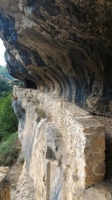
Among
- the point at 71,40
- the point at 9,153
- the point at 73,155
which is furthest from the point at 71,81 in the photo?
the point at 9,153

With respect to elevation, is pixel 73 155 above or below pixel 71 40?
below

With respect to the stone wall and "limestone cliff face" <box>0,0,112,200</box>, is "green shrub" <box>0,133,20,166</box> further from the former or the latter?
the stone wall

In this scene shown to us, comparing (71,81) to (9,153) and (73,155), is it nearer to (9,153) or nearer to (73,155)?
(73,155)

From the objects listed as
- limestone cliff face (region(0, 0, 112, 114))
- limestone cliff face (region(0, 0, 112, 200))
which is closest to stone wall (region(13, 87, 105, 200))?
limestone cliff face (region(0, 0, 112, 200))

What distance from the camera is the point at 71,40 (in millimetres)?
4816

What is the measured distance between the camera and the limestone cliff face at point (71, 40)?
3.69 m

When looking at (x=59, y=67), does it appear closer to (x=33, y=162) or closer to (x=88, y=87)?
(x=88, y=87)

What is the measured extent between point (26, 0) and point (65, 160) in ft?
11.4

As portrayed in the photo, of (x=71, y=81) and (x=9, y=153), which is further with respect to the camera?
(x=9, y=153)

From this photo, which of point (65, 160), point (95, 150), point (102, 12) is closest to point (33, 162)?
point (65, 160)

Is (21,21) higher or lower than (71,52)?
higher

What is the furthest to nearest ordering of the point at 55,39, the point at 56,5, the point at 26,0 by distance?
1. the point at 55,39
2. the point at 26,0
3. the point at 56,5

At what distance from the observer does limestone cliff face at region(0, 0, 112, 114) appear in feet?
12.1

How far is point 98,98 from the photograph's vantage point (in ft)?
18.8
